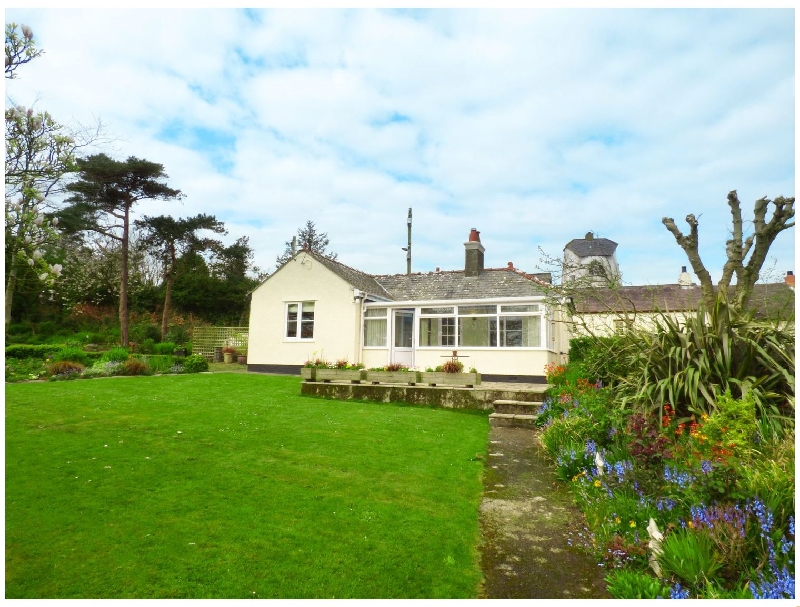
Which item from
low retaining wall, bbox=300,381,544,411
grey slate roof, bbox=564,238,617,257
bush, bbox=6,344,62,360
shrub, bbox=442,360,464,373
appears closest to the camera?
low retaining wall, bbox=300,381,544,411

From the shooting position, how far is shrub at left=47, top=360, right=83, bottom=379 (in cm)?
1339

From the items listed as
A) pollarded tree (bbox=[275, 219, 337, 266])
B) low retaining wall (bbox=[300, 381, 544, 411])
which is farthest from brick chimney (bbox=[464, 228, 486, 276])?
pollarded tree (bbox=[275, 219, 337, 266])

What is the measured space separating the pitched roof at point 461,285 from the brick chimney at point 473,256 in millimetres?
250

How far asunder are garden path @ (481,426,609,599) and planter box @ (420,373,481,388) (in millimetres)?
5037

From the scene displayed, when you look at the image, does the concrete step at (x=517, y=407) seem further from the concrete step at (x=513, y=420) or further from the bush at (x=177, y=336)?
the bush at (x=177, y=336)

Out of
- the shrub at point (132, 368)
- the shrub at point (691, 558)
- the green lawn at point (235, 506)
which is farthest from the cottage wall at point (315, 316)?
the shrub at point (691, 558)

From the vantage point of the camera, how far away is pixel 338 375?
12438 millimetres

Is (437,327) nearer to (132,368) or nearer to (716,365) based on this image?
(132,368)

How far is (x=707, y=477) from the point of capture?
11.8 ft

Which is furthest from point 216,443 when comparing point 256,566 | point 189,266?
point 189,266

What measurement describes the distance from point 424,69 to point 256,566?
4438 millimetres

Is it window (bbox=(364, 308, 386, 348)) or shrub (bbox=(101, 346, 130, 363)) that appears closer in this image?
shrub (bbox=(101, 346, 130, 363))

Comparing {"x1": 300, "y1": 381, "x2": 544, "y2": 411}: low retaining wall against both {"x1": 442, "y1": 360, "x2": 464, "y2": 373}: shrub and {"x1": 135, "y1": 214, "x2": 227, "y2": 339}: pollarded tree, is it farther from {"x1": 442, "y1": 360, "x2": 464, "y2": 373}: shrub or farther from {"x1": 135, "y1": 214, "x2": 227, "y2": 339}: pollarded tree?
{"x1": 135, "y1": 214, "x2": 227, "y2": 339}: pollarded tree

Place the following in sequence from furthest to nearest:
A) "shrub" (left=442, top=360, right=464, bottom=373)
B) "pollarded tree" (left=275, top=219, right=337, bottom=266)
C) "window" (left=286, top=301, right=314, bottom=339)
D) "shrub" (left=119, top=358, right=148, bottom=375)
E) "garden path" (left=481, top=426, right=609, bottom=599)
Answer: "pollarded tree" (left=275, top=219, right=337, bottom=266)
"window" (left=286, top=301, right=314, bottom=339)
"shrub" (left=119, top=358, right=148, bottom=375)
"shrub" (left=442, top=360, right=464, bottom=373)
"garden path" (left=481, top=426, right=609, bottom=599)
